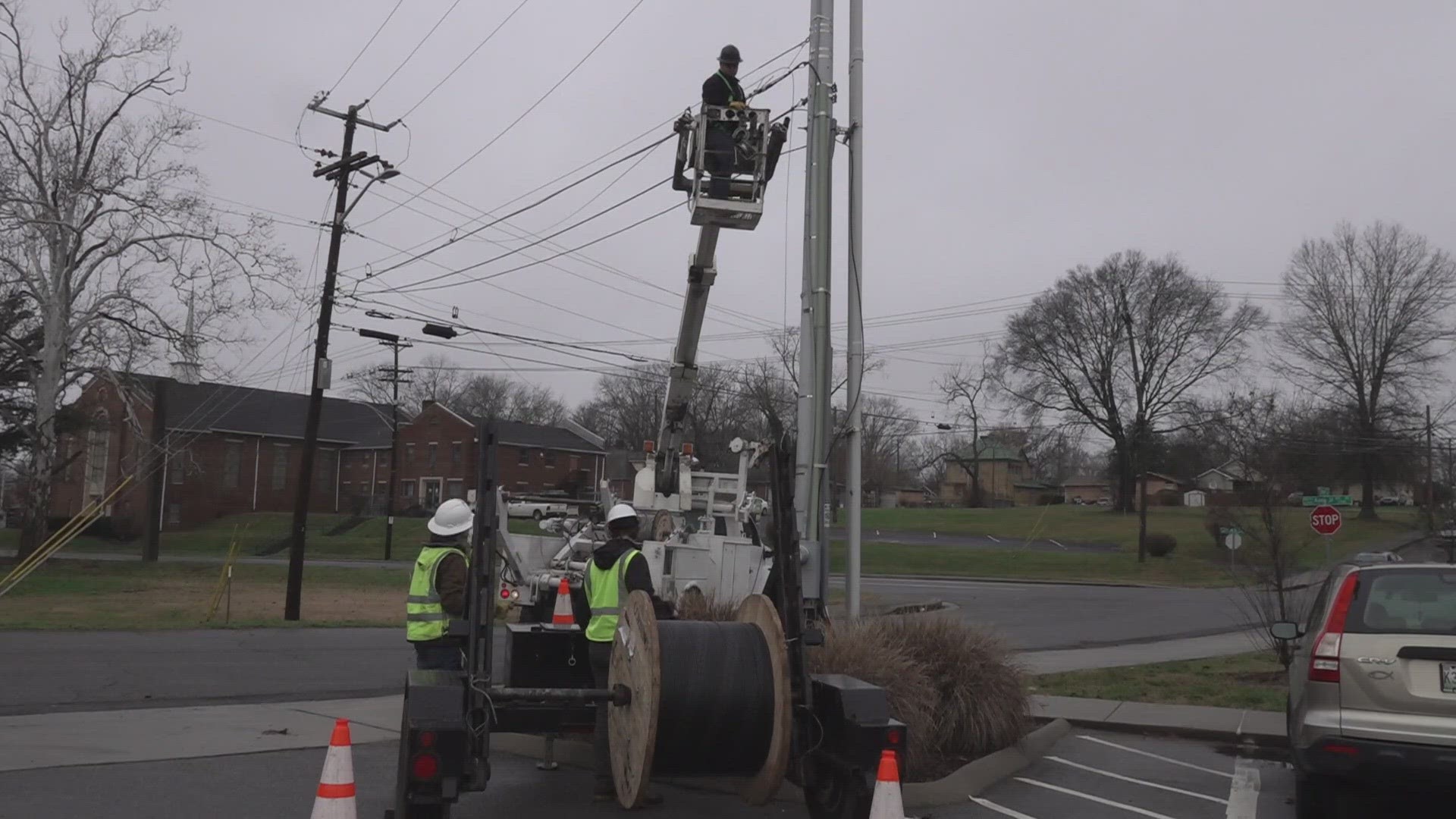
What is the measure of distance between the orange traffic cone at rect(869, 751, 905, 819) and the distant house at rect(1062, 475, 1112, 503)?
115223mm

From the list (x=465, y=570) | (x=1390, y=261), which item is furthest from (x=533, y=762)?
(x=1390, y=261)

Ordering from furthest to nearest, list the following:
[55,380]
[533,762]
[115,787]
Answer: [55,380], [533,762], [115,787]

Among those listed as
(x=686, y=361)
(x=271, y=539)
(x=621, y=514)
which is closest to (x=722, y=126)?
(x=686, y=361)

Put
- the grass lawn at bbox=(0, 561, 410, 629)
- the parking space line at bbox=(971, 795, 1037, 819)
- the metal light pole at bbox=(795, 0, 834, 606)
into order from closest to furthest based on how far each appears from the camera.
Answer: the parking space line at bbox=(971, 795, 1037, 819)
the metal light pole at bbox=(795, 0, 834, 606)
the grass lawn at bbox=(0, 561, 410, 629)

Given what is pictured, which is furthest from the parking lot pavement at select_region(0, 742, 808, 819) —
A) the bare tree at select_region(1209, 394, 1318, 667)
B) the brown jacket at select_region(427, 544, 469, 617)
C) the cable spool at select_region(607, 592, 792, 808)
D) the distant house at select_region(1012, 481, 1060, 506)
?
the distant house at select_region(1012, 481, 1060, 506)

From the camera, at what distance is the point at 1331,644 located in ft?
22.8

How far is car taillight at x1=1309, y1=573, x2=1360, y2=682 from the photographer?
689 cm

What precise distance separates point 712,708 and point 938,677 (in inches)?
147

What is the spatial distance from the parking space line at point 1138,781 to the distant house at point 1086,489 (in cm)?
11021

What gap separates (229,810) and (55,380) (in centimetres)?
3234

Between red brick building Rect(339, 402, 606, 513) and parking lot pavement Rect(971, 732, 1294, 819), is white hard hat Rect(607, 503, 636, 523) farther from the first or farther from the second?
red brick building Rect(339, 402, 606, 513)

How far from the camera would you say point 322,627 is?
2214cm

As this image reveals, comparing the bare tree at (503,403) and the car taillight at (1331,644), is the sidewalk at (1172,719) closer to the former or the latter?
the car taillight at (1331,644)

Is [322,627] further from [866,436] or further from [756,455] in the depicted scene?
[866,436]
